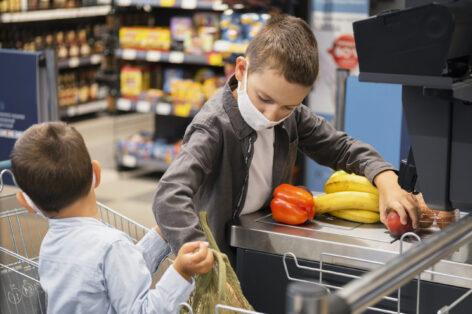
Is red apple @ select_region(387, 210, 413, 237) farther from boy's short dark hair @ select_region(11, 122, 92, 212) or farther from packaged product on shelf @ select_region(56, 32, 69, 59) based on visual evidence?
packaged product on shelf @ select_region(56, 32, 69, 59)

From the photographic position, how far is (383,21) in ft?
5.52

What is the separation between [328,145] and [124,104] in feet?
15.9

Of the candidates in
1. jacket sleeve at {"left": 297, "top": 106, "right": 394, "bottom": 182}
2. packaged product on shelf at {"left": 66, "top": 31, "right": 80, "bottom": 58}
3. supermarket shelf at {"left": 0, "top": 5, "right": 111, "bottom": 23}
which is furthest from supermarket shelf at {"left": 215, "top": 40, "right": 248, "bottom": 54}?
jacket sleeve at {"left": 297, "top": 106, "right": 394, "bottom": 182}

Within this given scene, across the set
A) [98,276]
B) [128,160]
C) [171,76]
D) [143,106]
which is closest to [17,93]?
[143,106]

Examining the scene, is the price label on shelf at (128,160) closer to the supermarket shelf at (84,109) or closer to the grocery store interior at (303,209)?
the supermarket shelf at (84,109)

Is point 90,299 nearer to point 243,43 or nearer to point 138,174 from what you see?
point 243,43

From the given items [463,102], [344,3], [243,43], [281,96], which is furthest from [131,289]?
[243,43]

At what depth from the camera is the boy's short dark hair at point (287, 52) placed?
214cm

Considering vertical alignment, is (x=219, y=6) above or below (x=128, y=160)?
above

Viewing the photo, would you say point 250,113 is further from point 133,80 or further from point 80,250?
point 133,80

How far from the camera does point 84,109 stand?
9.88 m

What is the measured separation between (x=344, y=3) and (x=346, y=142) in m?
3.43

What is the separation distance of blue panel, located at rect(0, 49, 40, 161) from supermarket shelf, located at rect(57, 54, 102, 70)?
4.31 meters

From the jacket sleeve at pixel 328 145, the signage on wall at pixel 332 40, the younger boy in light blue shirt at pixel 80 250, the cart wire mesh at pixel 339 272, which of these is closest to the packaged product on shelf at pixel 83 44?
the signage on wall at pixel 332 40
